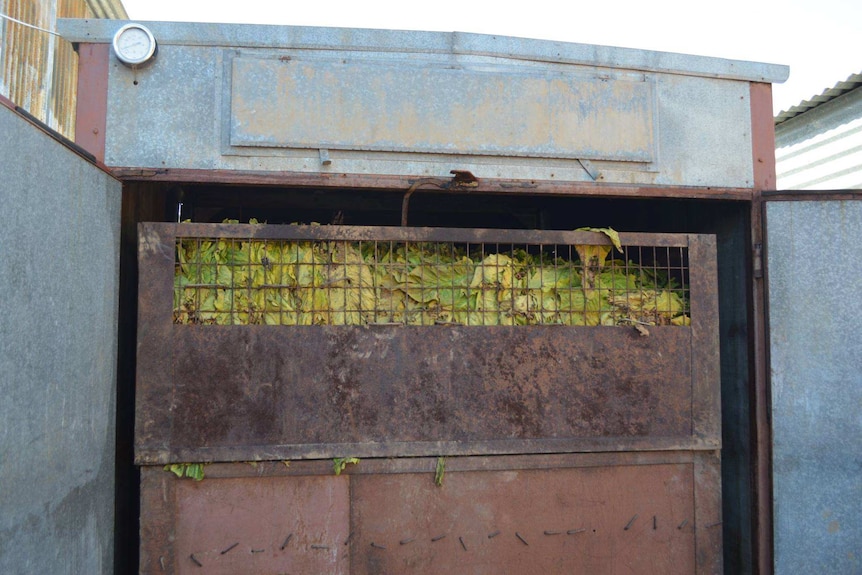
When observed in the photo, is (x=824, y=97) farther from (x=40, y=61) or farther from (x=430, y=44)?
(x=40, y=61)

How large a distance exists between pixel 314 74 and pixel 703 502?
11.0ft

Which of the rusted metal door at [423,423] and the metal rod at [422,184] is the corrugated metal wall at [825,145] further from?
the metal rod at [422,184]

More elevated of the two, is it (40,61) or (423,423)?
(40,61)

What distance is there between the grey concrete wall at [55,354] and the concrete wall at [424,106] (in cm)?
57

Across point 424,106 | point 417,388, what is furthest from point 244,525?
point 424,106

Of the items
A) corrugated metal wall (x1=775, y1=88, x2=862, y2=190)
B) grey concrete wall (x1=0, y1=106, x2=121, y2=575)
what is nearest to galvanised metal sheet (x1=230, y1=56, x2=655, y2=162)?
grey concrete wall (x1=0, y1=106, x2=121, y2=575)

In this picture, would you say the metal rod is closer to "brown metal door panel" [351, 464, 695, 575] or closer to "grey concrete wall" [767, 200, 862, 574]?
"brown metal door panel" [351, 464, 695, 575]

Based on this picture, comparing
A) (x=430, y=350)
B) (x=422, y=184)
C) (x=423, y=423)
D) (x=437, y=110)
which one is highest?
(x=437, y=110)

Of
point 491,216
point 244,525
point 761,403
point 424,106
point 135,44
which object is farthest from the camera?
point 491,216

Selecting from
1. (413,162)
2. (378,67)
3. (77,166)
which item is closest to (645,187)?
(413,162)

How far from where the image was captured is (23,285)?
252 centimetres

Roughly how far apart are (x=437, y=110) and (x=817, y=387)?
2.81 metres

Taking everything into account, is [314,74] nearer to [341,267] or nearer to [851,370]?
[341,267]

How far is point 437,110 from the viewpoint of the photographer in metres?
3.75
